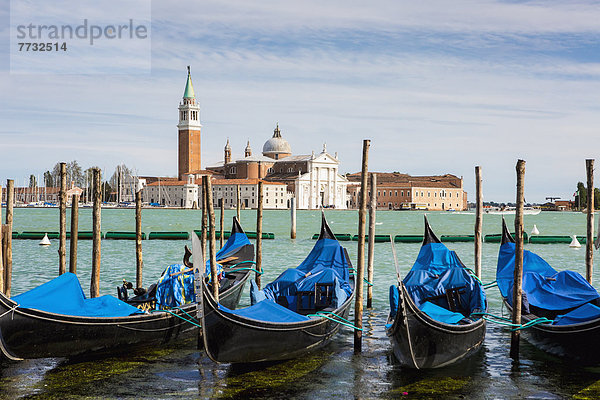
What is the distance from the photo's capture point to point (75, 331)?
556cm

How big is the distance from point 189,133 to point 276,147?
1227 cm

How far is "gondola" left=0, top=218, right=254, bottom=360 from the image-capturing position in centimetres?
526

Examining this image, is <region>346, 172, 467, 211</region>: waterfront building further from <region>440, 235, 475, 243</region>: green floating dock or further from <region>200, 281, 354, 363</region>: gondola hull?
<region>200, 281, 354, 363</region>: gondola hull

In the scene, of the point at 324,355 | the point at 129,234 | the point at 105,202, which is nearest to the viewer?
the point at 324,355

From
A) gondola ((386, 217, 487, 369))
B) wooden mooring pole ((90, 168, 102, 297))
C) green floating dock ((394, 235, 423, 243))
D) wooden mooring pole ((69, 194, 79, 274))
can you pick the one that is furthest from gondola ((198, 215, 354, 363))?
green floating dock ((394, 235, 423, 243))

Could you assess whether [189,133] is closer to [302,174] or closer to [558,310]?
[302,174]

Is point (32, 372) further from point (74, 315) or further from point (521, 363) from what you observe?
point (521, 363)

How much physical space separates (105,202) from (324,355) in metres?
79.7

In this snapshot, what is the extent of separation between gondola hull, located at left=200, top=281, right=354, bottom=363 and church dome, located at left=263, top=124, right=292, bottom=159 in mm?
74649

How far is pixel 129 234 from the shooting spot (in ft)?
76.2

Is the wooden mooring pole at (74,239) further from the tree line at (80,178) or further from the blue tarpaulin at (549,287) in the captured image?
the tree line at (80,178)

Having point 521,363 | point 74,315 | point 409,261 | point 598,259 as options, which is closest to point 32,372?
point 74,315

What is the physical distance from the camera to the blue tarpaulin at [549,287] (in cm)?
658

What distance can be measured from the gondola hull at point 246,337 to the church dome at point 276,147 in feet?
245
